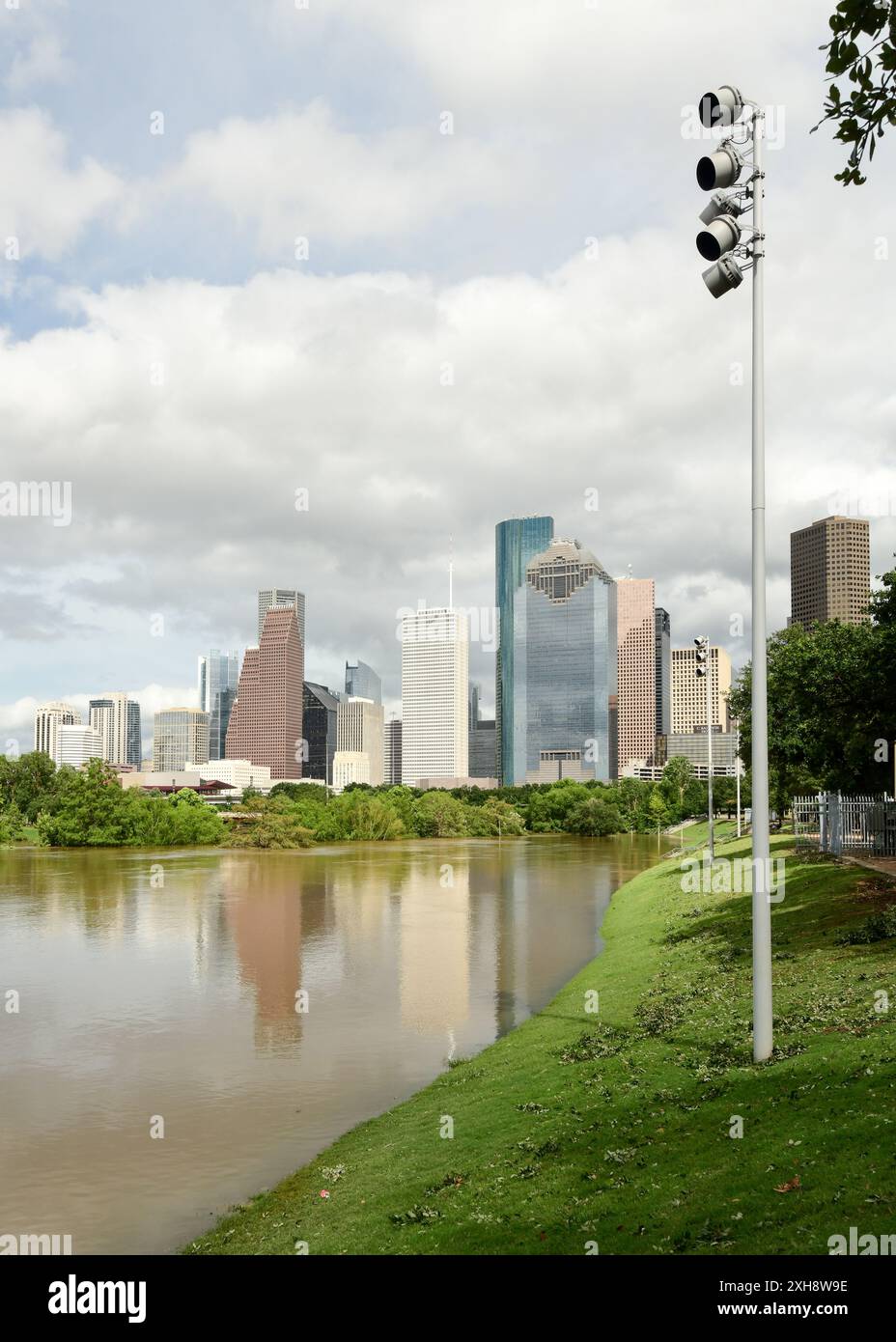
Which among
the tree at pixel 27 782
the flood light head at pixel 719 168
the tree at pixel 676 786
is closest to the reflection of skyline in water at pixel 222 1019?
the flood light head at pixel 719 168

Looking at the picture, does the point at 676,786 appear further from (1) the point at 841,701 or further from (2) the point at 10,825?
(1) the point at 841,701

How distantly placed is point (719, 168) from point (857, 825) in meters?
31.8

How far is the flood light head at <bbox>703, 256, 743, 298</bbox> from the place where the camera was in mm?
12680

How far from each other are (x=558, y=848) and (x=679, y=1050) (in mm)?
90997

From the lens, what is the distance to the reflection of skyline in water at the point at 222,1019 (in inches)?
616

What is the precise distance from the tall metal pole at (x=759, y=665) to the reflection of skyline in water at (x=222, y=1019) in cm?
820

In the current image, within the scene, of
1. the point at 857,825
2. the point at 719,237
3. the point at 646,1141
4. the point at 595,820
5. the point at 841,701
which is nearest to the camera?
the point at 646,1141

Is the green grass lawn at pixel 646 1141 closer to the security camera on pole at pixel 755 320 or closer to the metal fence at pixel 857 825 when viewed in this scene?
the security camera on pole at pixel 755 320

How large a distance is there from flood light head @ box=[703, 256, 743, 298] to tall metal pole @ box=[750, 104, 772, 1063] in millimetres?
696

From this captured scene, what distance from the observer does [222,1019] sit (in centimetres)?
2659

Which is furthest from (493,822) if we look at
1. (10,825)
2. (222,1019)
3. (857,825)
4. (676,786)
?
(222,1019)

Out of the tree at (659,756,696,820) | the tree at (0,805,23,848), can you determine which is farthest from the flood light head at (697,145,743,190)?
the tree at (659,756,696,820)
